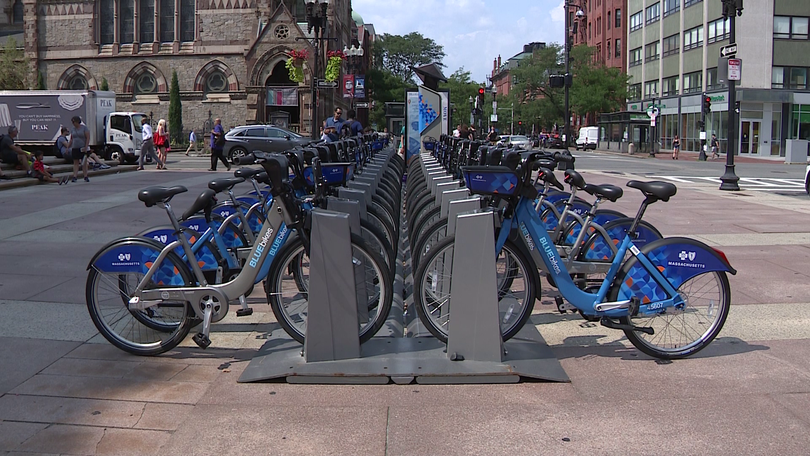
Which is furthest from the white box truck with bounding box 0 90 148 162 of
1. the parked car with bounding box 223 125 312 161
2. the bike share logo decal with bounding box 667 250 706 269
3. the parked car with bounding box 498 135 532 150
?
the bike share logo decal with bounding box 667 250 706 269

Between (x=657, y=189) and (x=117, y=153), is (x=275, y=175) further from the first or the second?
(x=117, y=153)

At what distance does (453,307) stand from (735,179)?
57.6 ft

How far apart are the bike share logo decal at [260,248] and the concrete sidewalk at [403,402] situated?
2.30 feet

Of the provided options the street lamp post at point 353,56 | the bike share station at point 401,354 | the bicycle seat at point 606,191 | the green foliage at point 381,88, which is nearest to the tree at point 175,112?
the street lamp post at point 353,56

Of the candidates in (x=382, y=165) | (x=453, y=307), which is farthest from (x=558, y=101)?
(x=453, y=307)

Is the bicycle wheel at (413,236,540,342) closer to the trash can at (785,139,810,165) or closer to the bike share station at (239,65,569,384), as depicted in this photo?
the bike share station at (239,65,569,384)

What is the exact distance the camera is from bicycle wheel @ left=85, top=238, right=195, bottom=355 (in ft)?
17.9

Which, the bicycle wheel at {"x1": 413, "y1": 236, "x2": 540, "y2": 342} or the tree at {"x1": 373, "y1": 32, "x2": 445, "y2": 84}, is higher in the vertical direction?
the tree at {"x1": 373, "y1": 32, "x2": 445, "y2": 84}

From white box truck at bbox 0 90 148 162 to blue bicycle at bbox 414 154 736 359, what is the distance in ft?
104

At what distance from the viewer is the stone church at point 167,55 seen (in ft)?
182

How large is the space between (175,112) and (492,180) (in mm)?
53328

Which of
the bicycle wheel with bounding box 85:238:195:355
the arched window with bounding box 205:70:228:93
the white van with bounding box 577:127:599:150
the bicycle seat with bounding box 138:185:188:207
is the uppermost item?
the arched window with bounding box 205:70:228:93

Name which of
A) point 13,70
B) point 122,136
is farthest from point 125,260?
point 13,70

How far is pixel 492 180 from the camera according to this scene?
5.43 m
